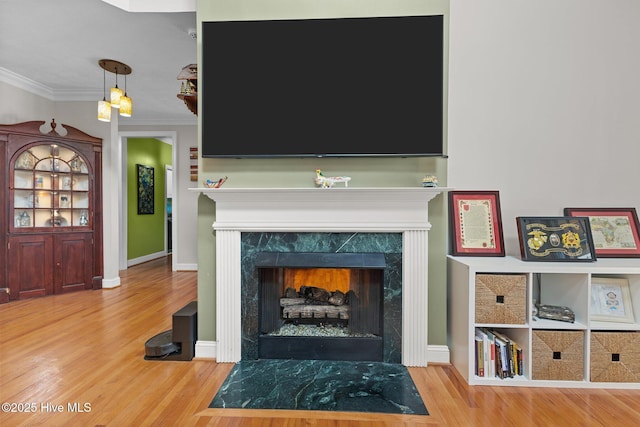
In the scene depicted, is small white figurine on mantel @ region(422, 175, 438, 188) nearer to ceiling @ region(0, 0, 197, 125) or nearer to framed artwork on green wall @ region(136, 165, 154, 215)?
ceiling @ region(0, 0, 197, 125)

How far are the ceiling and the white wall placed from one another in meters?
2.18

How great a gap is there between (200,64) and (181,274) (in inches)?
151

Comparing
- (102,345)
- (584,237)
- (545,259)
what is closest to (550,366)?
(545,259)

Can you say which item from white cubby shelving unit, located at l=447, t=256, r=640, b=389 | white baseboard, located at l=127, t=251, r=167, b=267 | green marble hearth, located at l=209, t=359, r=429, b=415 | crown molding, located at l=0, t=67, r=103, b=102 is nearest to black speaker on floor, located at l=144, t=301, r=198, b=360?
green marble hearth, located at l=209, t=359, r=429, b=415

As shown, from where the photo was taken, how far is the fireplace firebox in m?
2.18

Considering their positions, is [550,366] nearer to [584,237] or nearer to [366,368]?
[584,237]

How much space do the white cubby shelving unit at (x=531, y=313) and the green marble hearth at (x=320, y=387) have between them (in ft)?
1.52

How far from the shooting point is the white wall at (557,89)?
2.36 metres

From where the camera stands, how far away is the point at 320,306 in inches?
93.4

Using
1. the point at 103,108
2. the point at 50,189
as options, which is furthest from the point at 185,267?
the point at 103,108

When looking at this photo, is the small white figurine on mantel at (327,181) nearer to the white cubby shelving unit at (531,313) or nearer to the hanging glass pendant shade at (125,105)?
the white cubby shelving unit at (531,313)

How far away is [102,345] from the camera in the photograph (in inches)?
98.0

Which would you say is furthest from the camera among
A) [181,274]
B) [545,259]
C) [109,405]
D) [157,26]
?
[181,274]

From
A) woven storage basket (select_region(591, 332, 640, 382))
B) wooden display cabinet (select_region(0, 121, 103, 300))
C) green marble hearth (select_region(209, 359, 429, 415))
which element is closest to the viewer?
green marble hearth (select_region(209, 359, 429, 415))
